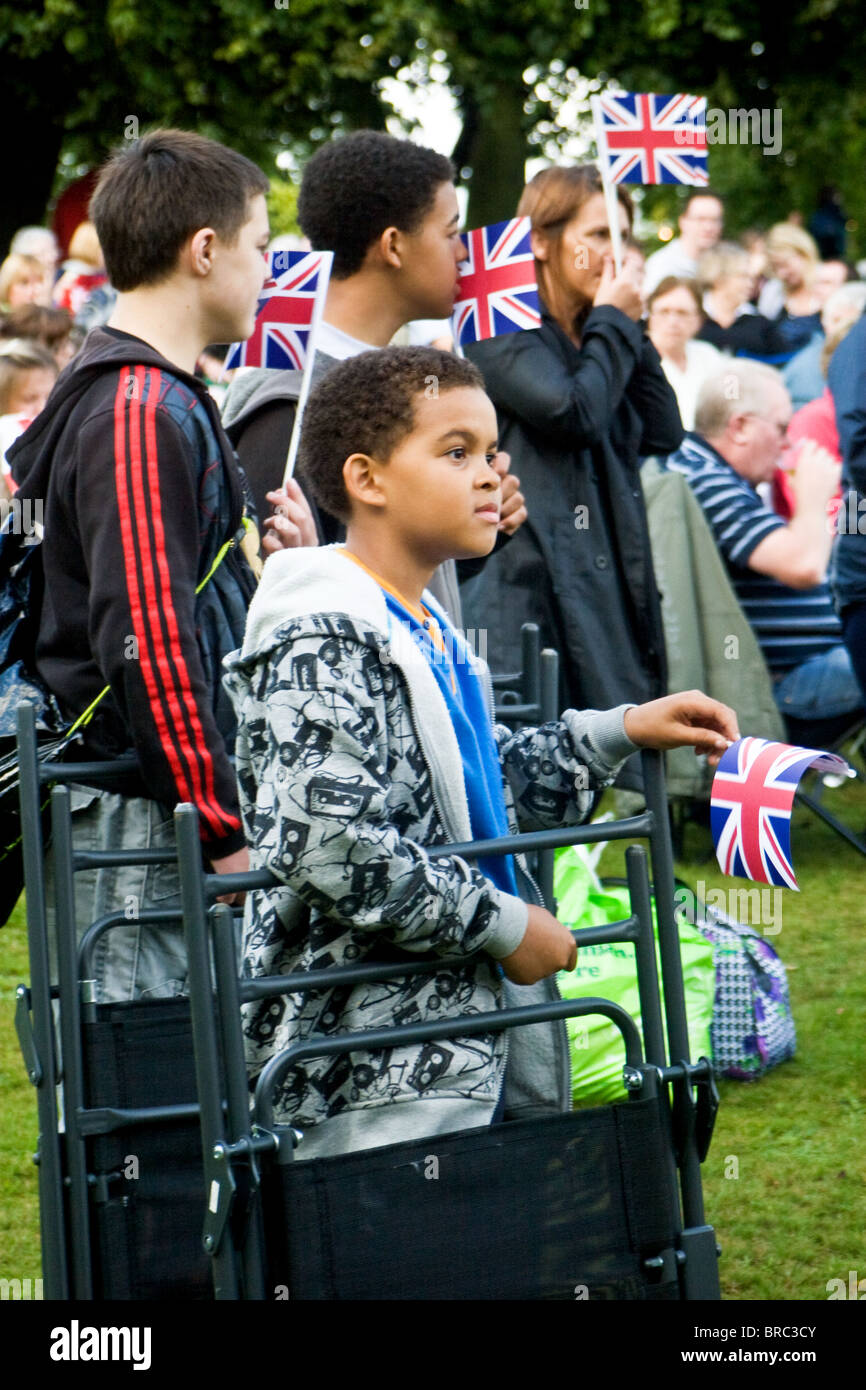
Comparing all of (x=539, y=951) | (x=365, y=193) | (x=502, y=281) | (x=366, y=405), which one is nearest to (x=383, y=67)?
(x=502, y=281)

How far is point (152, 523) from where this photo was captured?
9.40ft

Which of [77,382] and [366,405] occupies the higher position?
[77,382]

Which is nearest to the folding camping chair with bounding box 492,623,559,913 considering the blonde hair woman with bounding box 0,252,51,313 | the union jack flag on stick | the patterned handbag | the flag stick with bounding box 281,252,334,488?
the flag stick with bounding box 281,252,334,488

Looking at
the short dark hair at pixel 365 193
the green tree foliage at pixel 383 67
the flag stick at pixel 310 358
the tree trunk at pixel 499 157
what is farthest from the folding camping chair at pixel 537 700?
the tree trunk at pixel 499 157

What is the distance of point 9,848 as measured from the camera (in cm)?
324

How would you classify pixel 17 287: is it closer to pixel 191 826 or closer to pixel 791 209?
pixel 191 826

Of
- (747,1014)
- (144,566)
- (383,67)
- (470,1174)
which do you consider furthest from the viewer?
(383,67)

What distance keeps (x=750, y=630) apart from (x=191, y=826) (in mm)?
5090

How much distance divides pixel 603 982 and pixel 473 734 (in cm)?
221

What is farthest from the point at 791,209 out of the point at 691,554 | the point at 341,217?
the point at 341,217

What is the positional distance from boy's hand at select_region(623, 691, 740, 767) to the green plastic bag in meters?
1.73

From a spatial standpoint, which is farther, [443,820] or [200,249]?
[200,249]

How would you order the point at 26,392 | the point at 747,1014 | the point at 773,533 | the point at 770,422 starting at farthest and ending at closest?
the point at 26,392, the point at 770,422, the point at 773,533, the point at 747,1014

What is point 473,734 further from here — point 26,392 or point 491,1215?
point 26,392
